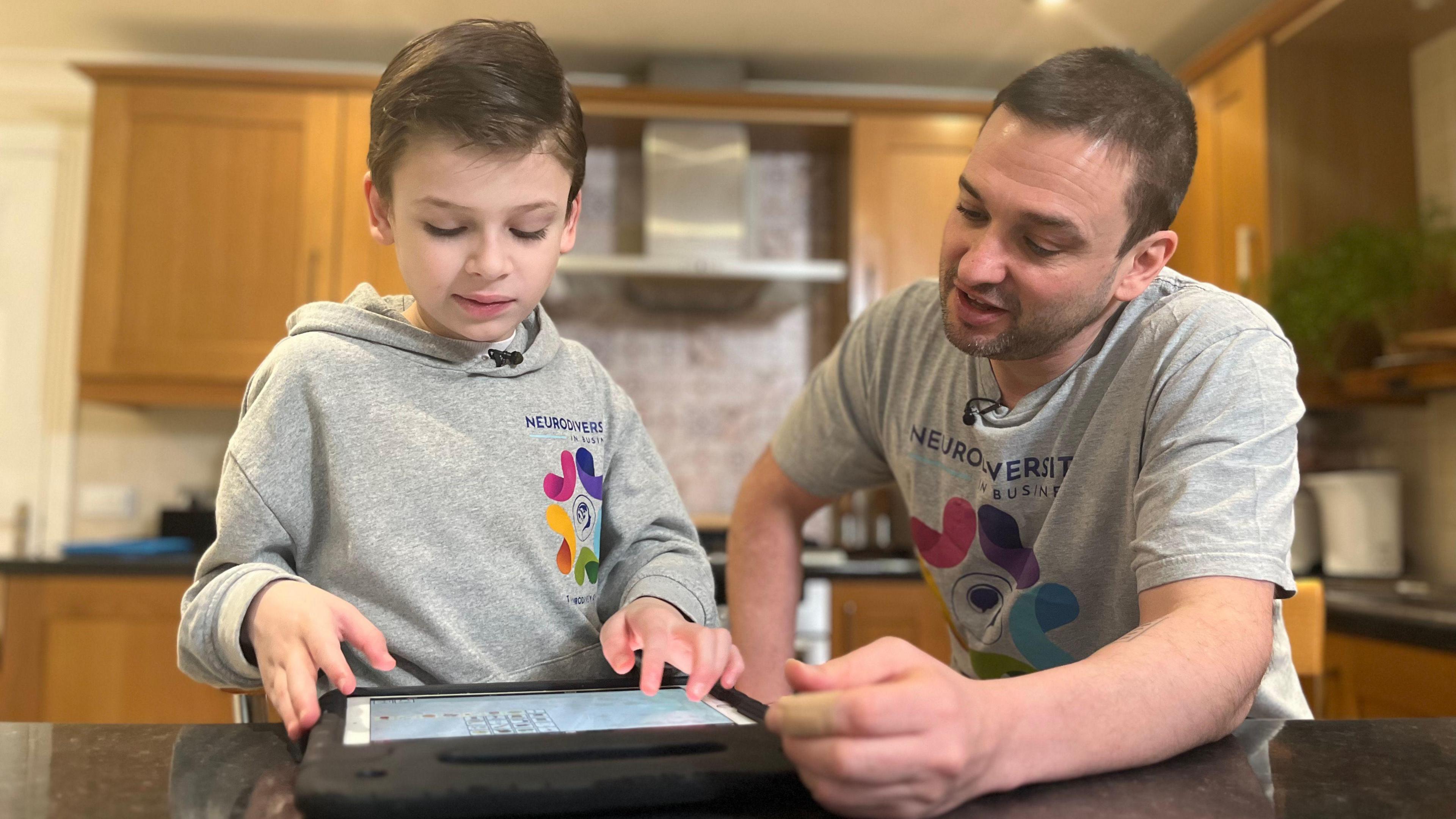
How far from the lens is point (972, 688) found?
50 centimetres

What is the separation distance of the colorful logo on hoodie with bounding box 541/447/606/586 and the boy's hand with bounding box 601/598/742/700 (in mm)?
82

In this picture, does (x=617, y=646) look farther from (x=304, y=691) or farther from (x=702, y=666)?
(x=304, y=691)

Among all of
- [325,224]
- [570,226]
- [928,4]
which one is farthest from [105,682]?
[928,4]

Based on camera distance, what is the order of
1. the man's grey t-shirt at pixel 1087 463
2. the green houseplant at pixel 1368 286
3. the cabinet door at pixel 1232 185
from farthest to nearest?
1. the cabinet door at pixel 1232 185
2. the green houseplant at pixel 1368 286
3. the man's grey t-shirt at pixel 1087 463

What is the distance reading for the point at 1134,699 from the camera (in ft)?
1.89

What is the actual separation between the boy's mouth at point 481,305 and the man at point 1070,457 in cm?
41

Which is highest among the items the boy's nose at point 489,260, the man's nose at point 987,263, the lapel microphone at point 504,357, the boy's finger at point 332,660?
the man's nose at point 987,263

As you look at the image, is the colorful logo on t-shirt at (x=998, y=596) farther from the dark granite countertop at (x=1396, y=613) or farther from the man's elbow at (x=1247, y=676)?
the dark granite countertop at (x=1396, y=613)

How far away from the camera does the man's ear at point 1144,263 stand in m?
0.98

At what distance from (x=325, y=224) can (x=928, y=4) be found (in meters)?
1.91

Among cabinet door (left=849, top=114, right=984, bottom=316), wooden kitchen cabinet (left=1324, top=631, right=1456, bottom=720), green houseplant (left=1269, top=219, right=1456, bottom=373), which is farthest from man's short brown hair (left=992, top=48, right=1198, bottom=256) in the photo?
cabinet door (left=849, top=114, right=984, bottom=316)

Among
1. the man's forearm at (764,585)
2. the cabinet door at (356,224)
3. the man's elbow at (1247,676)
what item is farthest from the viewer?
the cabinet door at (356,224)

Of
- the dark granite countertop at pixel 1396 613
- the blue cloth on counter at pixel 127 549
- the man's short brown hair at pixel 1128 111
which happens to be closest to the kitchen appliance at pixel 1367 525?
the dark granite countertop at pixel 1396 613

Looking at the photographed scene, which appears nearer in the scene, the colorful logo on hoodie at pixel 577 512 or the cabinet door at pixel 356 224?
the colorful logo on hoodie at pixel 577 512
